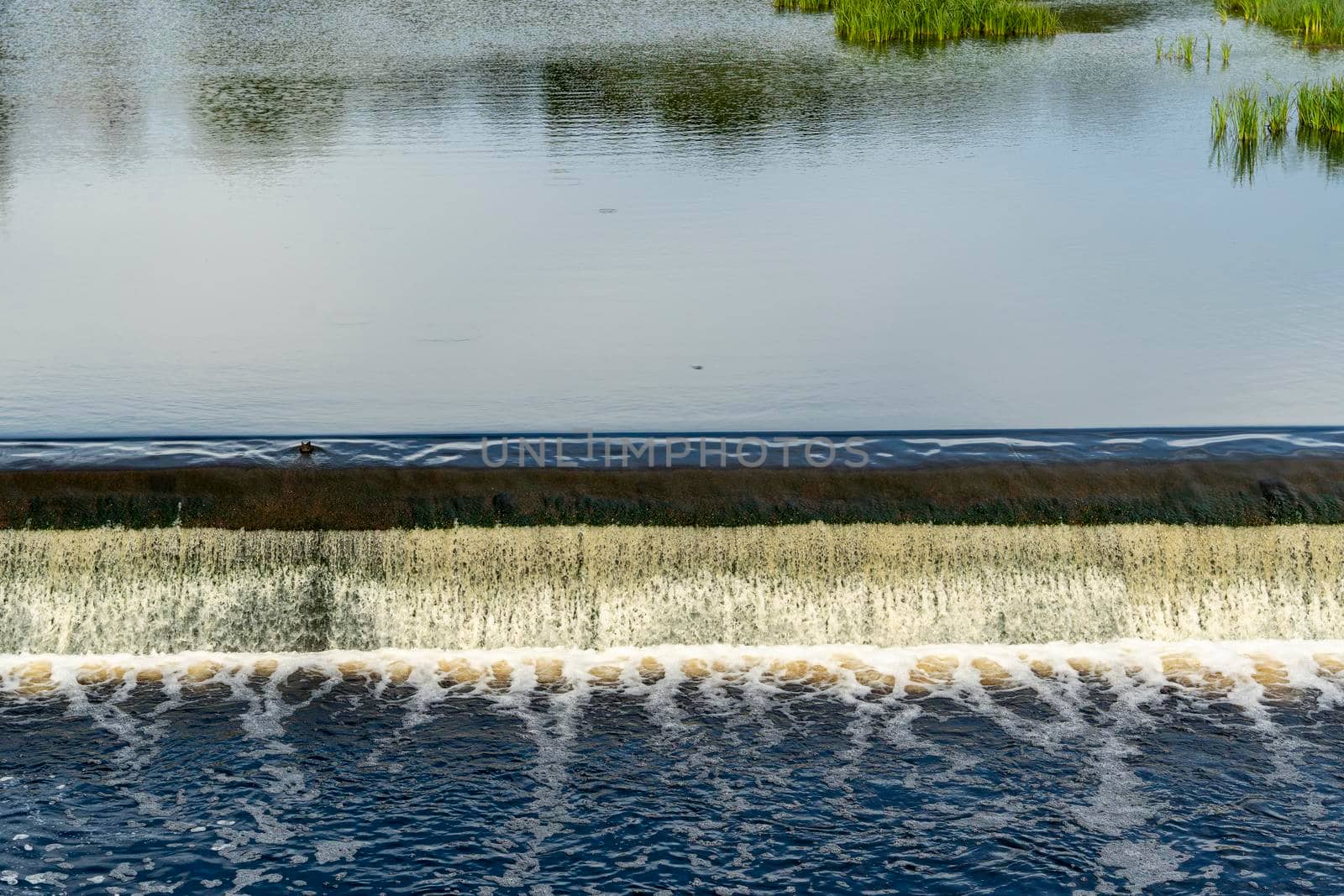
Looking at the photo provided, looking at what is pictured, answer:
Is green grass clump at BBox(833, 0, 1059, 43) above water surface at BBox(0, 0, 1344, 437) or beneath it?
above


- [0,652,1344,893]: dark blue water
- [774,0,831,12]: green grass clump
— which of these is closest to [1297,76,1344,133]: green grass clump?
[774,0,831,12]: green grass clump

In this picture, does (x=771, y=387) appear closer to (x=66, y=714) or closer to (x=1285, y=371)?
(x=1285, y=371)

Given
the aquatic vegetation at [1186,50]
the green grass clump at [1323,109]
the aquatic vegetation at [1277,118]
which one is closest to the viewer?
the aquatic vegetation at [1277,118]

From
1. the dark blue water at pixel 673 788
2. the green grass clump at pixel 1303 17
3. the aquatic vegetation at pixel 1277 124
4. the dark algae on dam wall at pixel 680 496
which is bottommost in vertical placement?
the dark blue water at pixel 673 788

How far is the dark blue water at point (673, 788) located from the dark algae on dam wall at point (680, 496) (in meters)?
0.71

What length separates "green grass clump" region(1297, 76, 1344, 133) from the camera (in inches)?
605

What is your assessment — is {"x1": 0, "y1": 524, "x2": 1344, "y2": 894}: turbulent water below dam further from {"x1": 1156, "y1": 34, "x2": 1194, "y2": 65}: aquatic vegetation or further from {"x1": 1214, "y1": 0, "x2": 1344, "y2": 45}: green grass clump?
{"x1": 1214, "y1": 0, "x2": 1344, "y2": 45}: green grass clump

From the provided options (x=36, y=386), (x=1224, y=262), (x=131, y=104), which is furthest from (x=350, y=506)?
(x=131, y=104)

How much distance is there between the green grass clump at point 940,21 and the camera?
2156 centimetres

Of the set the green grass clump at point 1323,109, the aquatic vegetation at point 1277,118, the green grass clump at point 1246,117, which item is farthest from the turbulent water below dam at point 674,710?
the green grass clump at point 1323,109

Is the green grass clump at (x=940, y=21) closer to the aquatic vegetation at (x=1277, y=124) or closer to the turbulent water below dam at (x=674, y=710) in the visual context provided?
the aquatic vegetation at (x=1277, y=124)

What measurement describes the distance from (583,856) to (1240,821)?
7.06 feet

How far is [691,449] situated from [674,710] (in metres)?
1.38

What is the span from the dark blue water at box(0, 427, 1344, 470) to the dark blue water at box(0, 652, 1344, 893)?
1.04 meters
